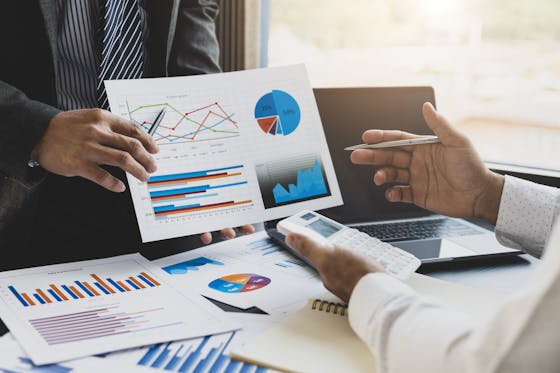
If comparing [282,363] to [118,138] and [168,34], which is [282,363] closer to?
[118,138]

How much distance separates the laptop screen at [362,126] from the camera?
148 centimetres

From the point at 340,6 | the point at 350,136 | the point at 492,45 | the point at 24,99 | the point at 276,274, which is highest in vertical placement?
the point at 340,6

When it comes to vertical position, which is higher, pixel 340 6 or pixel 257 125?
pixel 340 6

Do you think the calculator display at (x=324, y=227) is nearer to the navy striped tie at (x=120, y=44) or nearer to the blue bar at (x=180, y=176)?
the blue bar at (x=180, y=176)

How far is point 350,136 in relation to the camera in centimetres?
151

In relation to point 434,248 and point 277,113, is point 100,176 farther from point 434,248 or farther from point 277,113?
point 434,248

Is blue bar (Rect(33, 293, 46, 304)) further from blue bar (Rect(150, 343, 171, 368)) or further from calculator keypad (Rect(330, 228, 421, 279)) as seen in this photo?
calculator keypad (Rect(330, 228, 421, 279))

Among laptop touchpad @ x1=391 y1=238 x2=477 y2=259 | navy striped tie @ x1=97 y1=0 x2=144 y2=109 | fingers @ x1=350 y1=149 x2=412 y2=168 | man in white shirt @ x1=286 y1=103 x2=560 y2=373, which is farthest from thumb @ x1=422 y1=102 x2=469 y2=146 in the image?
navy striped tie @ x1=97 y1=0 x2=144 y2=109

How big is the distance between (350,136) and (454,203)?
34 cm

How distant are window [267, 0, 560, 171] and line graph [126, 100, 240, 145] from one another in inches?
42.5

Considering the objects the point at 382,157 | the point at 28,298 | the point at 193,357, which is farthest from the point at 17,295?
the point at 382,157

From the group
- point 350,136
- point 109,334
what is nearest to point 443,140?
point 350,136

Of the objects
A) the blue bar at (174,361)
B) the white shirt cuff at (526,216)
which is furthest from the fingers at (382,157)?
the blue bar at (174,361)

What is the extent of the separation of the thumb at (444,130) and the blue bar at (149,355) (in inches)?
28.5
